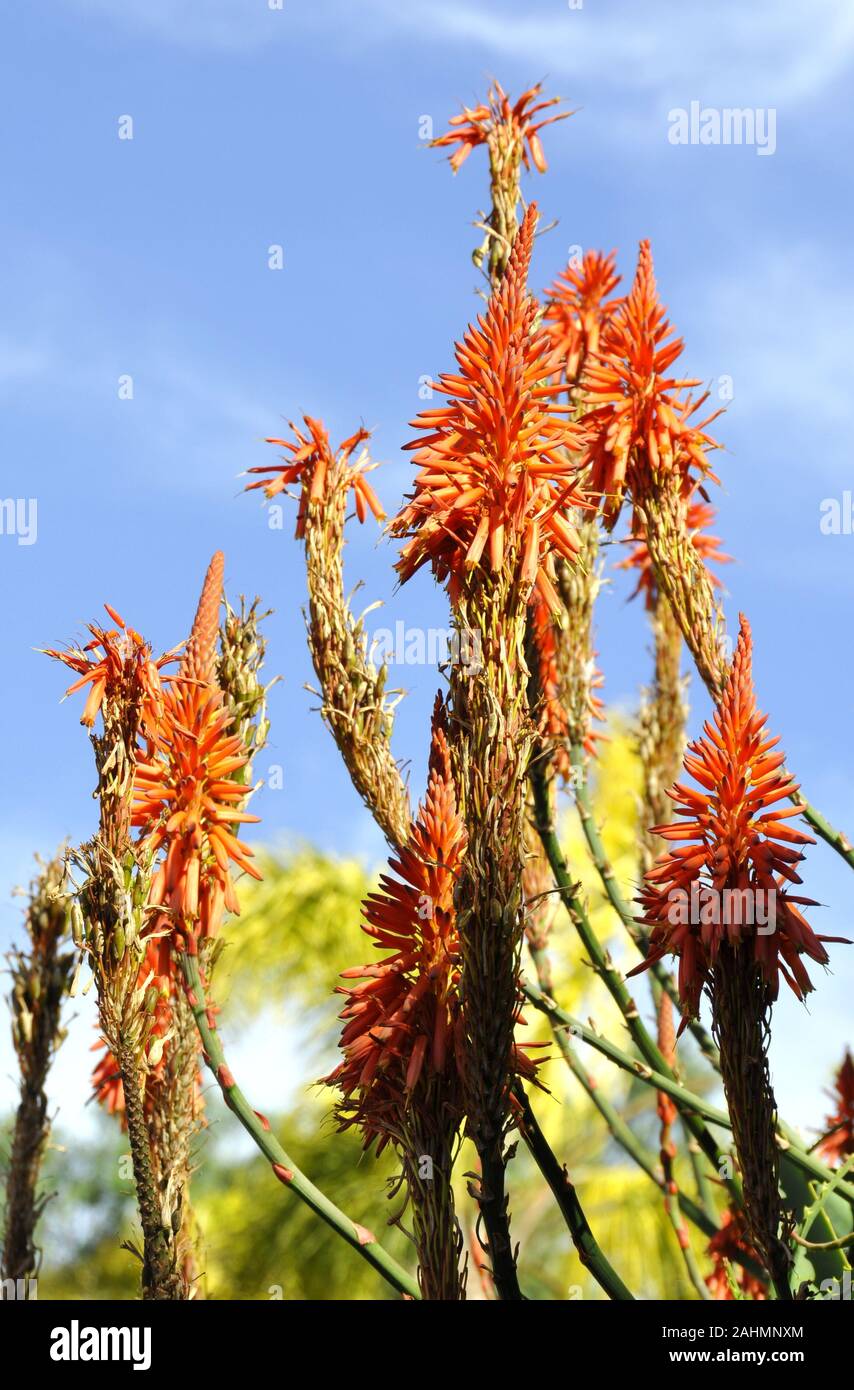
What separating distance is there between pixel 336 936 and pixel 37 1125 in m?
14.8

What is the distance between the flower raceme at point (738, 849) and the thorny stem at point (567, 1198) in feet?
1.45

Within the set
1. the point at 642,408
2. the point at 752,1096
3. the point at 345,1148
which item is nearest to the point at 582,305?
the point at 642,408

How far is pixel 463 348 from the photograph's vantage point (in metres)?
3.05

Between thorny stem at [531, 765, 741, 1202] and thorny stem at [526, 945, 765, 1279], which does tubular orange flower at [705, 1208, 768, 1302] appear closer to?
thorny stem at [526, 945, 765, 1279]

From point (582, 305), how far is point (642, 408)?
903 mm

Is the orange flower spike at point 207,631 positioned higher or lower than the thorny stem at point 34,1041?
higher

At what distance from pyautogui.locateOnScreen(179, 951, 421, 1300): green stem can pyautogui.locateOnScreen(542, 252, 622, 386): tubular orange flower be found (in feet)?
8.50

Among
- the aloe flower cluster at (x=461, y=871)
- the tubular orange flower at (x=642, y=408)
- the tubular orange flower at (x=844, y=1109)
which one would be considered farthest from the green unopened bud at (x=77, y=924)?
the tubular orange flower at (x=844, y=1109)

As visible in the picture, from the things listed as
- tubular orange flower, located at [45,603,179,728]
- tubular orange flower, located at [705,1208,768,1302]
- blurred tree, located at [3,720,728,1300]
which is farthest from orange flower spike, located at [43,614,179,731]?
blurred tree, located at [3,720,728,1300]

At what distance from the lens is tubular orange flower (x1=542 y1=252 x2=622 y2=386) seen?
16.2 feet

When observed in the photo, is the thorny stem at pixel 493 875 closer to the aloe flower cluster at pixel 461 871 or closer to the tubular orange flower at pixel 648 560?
the aloe flower cluster at pixel 461 871

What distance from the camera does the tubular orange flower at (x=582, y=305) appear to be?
495 cm
